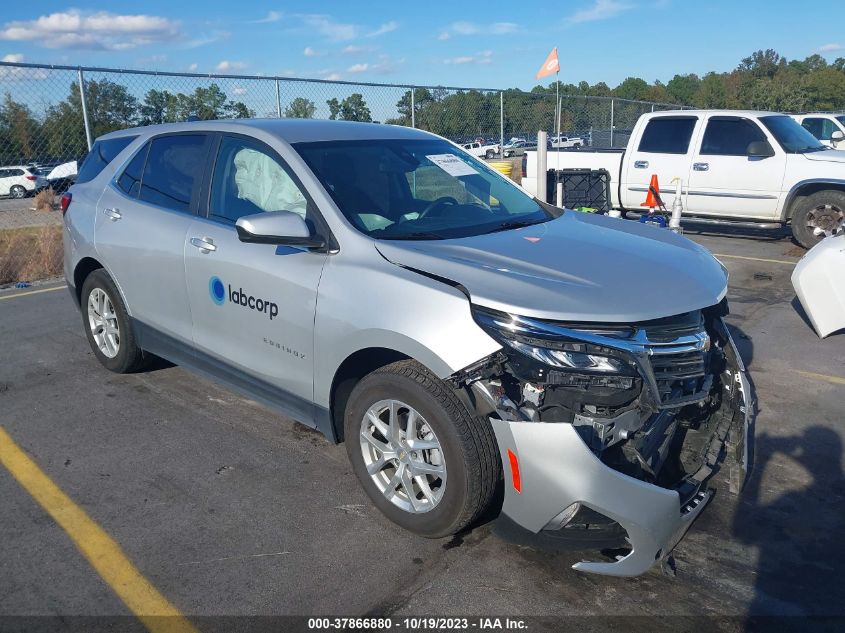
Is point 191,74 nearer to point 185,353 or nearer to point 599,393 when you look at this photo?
point 185,353

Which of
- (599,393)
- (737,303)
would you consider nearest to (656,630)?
(599,393)

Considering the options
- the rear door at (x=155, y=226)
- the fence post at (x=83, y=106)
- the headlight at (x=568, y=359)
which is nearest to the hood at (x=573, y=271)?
the headlight at (x=568, y=359)

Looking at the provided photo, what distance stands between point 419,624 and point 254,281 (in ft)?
6.26

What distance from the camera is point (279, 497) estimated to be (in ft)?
11.7

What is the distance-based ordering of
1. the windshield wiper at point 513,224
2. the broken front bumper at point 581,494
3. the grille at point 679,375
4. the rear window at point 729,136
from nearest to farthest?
the broken front bumper at point 581,494 → the grille at point 679,375 → the windshield wiper at point 513,224 → the rear window at point 729,136

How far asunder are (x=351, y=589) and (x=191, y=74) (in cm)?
986

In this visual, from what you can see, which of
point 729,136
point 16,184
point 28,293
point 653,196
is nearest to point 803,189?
point 729,136

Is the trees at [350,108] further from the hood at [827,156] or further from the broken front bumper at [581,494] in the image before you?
the broken front bumper at [581,494]

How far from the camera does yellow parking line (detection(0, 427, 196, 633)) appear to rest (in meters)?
2.71

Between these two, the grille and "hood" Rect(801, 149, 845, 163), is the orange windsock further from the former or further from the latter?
the grille

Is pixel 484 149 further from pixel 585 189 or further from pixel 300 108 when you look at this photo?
pixel 585 189

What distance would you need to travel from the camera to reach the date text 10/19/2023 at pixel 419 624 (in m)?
2.64

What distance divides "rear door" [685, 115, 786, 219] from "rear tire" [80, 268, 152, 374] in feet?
28.3

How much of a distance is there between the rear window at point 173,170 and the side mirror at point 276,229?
3.75ft
